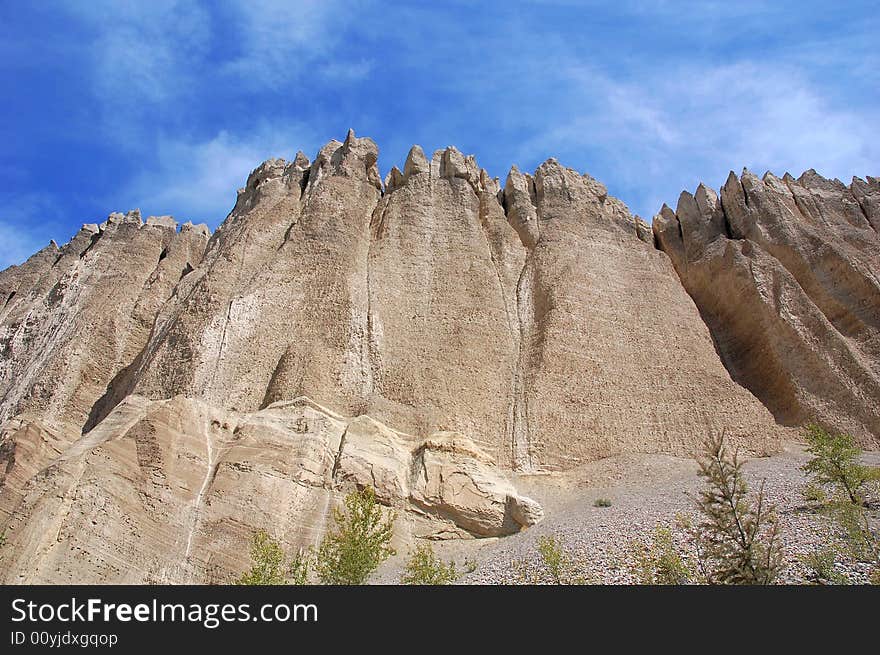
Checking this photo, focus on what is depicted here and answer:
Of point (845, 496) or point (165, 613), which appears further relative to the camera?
point (845, 496)

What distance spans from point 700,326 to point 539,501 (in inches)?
591

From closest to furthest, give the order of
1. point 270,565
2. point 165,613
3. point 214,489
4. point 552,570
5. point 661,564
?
1. point 165,613
2. point 661,564
3. point 552,570
4. point 270,565
5. point 214,489

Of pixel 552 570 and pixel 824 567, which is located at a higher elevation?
pixel 552 570

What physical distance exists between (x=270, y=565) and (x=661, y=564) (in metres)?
9.00

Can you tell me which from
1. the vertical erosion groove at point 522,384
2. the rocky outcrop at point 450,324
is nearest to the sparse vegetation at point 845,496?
the rocky outcrop at point 450,324

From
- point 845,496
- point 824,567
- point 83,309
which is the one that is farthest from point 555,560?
point 83,309

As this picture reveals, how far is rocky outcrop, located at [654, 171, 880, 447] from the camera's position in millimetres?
32438

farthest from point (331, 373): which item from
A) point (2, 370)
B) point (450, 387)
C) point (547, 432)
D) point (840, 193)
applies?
point (840, 193)

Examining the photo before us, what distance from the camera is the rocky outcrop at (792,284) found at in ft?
106

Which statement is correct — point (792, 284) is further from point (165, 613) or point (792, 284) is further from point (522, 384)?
point (165, 613)

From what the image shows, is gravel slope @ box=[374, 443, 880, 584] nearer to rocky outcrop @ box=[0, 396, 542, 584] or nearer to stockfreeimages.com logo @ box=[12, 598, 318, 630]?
rocky outcrop @ box=[0, 396, 542, 584]

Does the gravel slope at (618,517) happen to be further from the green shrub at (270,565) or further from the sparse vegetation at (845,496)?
the green shrub at (270,565)

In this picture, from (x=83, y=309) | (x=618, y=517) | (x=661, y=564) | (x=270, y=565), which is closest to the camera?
(x=661, y=564)

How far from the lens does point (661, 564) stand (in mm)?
14406
